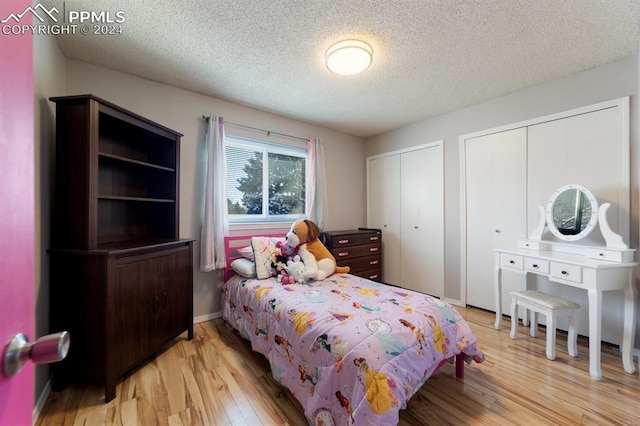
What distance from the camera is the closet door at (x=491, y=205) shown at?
2.72 metres

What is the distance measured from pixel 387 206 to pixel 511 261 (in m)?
1.87

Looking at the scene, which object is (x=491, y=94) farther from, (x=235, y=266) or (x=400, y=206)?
(x=235, y=266)

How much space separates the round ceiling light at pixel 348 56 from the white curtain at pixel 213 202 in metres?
1.43

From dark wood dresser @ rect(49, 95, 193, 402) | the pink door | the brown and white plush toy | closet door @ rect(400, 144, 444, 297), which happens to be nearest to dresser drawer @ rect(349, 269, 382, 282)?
closet door @ rect(400, 144, 444, 297)

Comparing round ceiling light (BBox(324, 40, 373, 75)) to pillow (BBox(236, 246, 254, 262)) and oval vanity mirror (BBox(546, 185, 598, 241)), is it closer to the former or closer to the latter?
pillow (BBox(236, 246, 254, 262))

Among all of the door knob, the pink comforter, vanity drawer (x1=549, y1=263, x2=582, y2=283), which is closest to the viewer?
the door knob

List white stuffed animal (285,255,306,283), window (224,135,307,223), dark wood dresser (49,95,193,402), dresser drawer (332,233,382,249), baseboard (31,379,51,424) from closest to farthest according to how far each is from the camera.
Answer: baseboard (31,379,51,424) < dark wood dresser (49,95,193,402) < white stuffed animal (285,255,306,283) < window (224,135,307,223) < dresser drawer (332,233,382,249)

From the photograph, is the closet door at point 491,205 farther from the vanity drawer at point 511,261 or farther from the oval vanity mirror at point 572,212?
the vanity drawer at point 511,261

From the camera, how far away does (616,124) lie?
7.09 ft

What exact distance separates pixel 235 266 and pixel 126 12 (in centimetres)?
212

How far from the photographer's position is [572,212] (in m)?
2.29

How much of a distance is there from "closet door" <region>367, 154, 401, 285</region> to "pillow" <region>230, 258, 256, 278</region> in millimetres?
2304

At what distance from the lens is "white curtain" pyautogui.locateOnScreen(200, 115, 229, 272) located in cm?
265

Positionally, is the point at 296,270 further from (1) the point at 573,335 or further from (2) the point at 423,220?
(1) the point at 573,335
